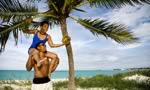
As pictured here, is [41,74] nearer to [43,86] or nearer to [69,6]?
[43,86]

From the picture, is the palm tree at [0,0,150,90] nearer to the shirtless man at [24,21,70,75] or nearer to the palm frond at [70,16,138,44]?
the palm frond at [70,16,138,44]

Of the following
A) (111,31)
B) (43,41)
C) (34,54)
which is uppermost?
(111,31)

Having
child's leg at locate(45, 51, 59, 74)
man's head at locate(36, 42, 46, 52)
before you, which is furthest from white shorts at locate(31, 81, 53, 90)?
man's head at locate(36, 42, 46, 52)

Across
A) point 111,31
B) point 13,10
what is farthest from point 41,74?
point 111,31

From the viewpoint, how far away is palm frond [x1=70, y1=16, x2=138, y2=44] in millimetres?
7035

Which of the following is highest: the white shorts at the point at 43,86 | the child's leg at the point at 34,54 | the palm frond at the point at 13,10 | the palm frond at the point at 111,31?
the palm frond at the point at 13,10

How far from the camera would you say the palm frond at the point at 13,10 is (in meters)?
6.95

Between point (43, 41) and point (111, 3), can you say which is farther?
point (111, 3)

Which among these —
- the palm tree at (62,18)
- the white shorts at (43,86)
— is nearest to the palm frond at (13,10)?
the palm tree at (62,18)

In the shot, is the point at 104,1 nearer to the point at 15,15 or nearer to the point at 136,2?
the point at 136,2

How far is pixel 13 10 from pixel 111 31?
191cm

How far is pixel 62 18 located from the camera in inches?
292

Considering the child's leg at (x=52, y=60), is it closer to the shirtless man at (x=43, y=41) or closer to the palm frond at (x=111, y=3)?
the shirtless man at (x=43, y=41)

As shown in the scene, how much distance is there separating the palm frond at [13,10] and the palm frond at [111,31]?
1.17 m
